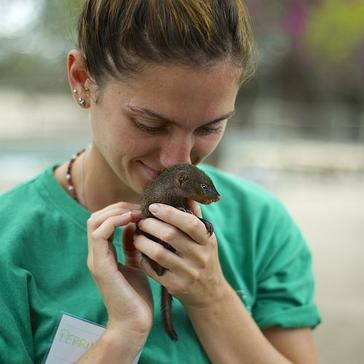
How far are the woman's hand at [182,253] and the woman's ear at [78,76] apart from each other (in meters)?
0.39

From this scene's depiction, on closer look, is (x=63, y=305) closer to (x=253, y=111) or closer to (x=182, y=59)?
(x=182, y=59)

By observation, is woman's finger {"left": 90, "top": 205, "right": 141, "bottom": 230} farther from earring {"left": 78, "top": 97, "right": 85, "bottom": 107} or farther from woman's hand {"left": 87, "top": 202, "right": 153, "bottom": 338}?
earring {"left": 78, "top": 97, "right": 85, "bottom": 107}

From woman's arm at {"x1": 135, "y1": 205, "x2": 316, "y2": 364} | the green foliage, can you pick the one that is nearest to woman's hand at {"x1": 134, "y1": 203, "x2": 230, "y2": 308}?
woman's arm at {"x1": 135, "y1": 205, "x2": 316, "y2": 364}

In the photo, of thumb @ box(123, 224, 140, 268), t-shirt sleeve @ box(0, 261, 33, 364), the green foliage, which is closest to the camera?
t-shirt sleeve @ box(0, 261, 33, 364)

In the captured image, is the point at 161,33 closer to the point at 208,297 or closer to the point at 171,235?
the point at 171,235

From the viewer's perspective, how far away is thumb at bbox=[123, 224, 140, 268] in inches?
67.5

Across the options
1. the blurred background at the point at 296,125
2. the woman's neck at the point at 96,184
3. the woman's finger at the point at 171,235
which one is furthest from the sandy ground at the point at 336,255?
the woman's finger at the point at 171,235

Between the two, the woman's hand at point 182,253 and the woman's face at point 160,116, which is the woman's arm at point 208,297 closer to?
the woman's hand at point 182,253

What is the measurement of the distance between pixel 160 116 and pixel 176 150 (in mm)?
117

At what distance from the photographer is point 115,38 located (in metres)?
1.52

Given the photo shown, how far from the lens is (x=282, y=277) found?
195cm

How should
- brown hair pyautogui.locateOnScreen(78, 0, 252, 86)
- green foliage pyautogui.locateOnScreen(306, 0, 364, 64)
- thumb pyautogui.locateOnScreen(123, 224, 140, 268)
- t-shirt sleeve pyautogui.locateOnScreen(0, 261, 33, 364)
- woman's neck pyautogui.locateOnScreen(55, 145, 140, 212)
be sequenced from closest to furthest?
brown hair pyautogui.locateOnScreen(78, 0, 252, 86), t-shirt sleeve pyautogui.locateOnScreen(0, 261, 33, 364), thumb pyautogui.locateOnScreen(123, 224, 140, 268), woman's neck pyautogui.locateOnScreen(55, 145, 140, 212), green foliage pyautogui.locateOnScreen(306, 0, 364, 64)

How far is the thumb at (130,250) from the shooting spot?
1715 mm

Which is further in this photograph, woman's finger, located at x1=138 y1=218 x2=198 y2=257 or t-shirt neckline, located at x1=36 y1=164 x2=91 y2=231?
t-shirt neckline, located at x1=36 y1=164 x2=91 y2=231
